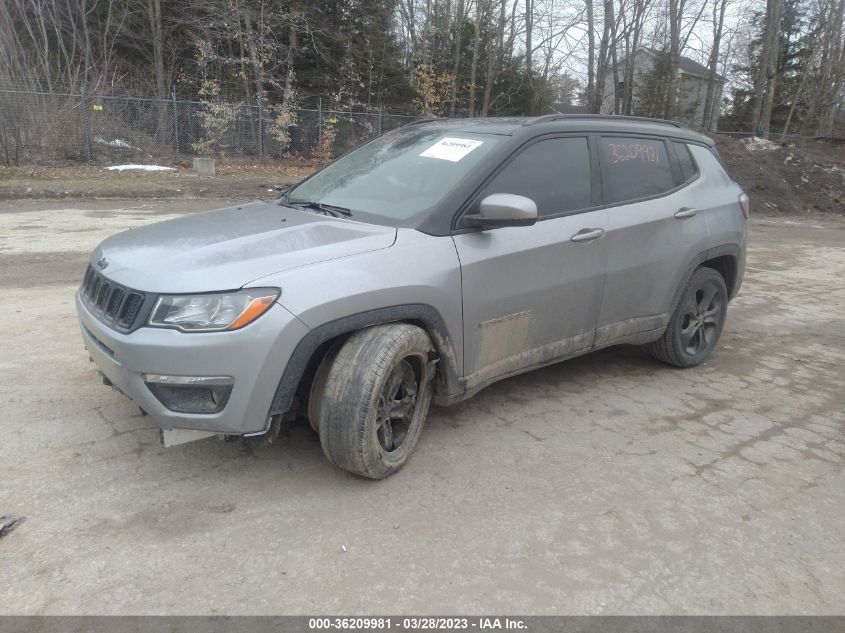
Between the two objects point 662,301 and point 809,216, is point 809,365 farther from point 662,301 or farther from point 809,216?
point 809,216

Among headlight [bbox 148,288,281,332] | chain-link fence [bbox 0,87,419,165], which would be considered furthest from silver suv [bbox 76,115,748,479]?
chain-link fence [bbox 0,87,419,165]

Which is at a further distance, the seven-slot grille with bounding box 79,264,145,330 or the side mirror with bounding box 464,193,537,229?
the side mirror with bounding box 464,193,537,229

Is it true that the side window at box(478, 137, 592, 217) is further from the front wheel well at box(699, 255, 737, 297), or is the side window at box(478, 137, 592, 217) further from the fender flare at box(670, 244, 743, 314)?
the front wheel well at box(699, 255, 737, 297)

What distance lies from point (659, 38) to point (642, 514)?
31.7m

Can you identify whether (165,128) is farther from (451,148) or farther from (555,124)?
(555,124)

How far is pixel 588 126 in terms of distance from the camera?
406 centimetres

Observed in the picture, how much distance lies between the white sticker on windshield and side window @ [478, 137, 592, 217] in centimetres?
27

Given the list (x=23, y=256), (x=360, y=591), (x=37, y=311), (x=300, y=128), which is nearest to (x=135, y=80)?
(x=300, y=128)

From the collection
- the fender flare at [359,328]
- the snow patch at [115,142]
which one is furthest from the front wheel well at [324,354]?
the snow patch at [115,142]

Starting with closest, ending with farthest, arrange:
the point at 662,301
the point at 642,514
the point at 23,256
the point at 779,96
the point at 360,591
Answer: the point at 360,591 < the point at 642,514 < the point at 662,301 < the point at 23,256 < the point at 779,96

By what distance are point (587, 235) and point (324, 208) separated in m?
1.54

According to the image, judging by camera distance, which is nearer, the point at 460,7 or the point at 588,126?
the point at 588,126

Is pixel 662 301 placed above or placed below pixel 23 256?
above

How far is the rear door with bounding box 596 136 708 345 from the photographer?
4082mm
